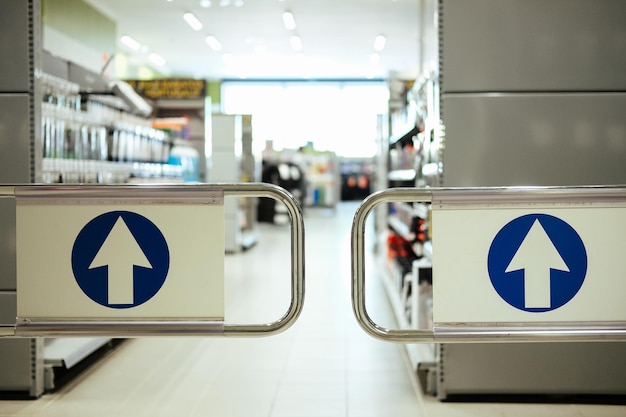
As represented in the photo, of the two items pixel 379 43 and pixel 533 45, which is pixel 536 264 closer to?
pixel 533 45

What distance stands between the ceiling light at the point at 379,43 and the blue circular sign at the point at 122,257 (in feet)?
46.9

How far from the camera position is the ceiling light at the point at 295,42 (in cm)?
1630

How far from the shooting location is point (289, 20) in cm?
1437

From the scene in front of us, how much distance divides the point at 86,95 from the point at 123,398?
2.24 meters

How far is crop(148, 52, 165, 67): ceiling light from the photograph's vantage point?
18.8 metres

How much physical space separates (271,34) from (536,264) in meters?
13.9

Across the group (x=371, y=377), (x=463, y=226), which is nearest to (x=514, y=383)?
(x=371, y=377)

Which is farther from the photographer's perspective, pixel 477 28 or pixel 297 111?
pixel 297 111

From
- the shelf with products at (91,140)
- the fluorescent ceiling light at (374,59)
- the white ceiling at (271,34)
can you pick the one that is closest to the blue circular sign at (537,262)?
the shelf with products at (91,140)

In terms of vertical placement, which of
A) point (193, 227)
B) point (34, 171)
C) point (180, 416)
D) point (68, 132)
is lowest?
point (180, 416)

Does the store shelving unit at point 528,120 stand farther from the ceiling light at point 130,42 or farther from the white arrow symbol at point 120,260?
the ceiling light at point 130,42

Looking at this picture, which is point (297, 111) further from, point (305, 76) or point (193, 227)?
point (193, 227)

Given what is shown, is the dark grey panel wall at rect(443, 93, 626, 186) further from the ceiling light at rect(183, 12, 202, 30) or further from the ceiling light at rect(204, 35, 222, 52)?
the ceiling light at rect(204, 35, 222, 52)

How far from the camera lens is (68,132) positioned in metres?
4.26
